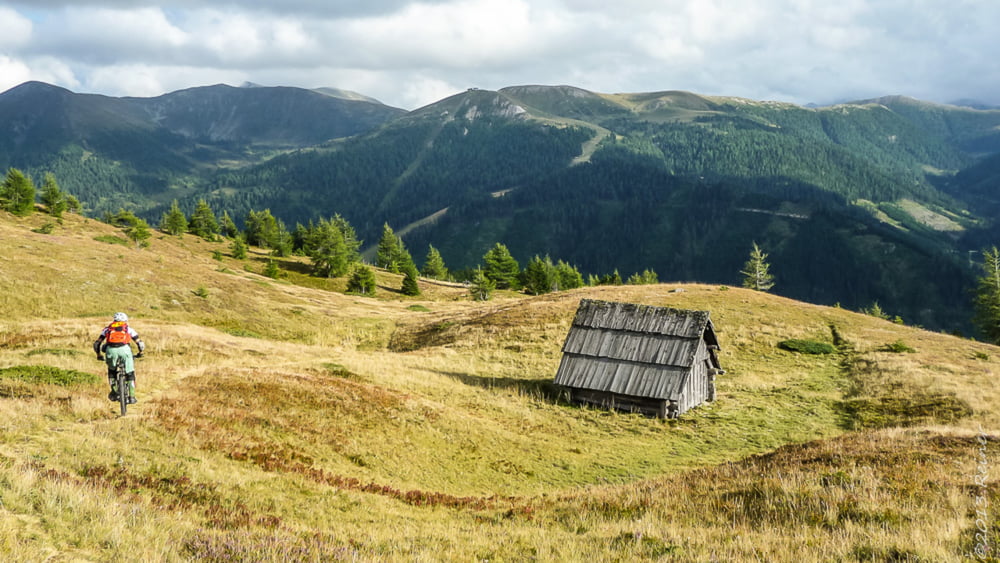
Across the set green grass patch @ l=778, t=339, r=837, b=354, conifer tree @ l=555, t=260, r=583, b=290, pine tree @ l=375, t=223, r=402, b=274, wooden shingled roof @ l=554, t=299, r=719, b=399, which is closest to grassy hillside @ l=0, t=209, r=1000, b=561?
green grass patch @ l=778, t=339, r=837, b=354

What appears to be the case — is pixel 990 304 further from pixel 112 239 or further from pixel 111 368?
pixel 112 239

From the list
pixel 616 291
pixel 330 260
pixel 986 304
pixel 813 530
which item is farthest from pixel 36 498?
pixel 986 304

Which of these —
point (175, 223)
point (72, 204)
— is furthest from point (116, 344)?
point (72, 204)

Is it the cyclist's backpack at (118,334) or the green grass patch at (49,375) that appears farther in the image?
the green grass patch at (49,375)

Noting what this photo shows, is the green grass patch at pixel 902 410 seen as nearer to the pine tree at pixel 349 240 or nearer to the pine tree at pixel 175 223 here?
the pine tree at pixel 349 240

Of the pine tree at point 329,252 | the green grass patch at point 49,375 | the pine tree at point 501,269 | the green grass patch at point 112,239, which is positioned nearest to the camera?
the green grass patch at point 49,375

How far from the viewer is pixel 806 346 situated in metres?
48.9

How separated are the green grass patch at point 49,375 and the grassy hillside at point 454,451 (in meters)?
0.12

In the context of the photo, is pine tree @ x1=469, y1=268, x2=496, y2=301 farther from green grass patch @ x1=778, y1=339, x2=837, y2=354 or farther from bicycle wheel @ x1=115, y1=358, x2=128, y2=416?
bicycle wheel @ x1=115, y1=358, x2=128, y2=416

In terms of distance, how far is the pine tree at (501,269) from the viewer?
125750 millimetres

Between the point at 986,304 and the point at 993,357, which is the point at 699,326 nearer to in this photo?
the point at 993,357

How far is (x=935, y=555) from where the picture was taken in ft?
27.9

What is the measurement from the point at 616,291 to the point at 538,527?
61216mm

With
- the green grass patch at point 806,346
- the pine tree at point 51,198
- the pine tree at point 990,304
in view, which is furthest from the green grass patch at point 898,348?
the pine tree at point 51,198
